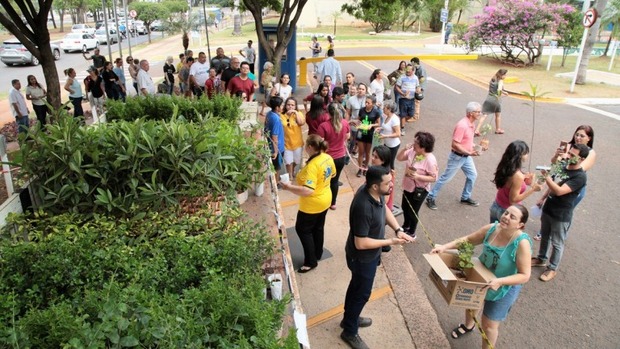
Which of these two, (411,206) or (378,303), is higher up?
(411,206)

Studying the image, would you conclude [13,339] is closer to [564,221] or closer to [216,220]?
[216,220]

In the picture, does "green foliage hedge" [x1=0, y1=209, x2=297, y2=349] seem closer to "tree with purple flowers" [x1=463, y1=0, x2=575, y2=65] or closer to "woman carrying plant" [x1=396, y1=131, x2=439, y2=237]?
"woman carrying plant" [x1=396, y1=131, x2=439, y2=237]

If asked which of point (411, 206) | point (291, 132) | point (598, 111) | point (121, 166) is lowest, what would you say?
point (598, 111)

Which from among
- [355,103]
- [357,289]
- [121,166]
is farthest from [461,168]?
[121,166]

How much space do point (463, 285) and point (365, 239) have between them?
0.88 m

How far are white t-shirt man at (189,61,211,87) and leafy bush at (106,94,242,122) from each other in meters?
4.37

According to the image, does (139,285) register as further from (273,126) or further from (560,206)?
(560,206)

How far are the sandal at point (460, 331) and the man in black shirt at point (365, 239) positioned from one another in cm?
99

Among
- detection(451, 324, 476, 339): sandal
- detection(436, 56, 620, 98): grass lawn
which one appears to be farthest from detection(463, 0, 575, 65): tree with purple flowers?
detection(451, 324, 476, 339): sandal

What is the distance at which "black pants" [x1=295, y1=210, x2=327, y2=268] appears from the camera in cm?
495

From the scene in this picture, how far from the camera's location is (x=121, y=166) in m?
4.74

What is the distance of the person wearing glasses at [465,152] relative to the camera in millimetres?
6535

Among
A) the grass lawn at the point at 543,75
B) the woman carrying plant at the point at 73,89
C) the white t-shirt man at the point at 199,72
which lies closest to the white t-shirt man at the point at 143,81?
the white t-shirt man at the point at 199,72

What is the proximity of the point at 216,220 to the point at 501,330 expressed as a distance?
10.4ft
